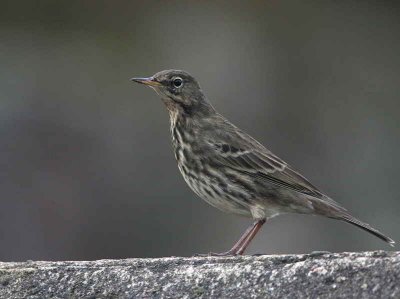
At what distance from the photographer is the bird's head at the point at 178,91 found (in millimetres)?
8117

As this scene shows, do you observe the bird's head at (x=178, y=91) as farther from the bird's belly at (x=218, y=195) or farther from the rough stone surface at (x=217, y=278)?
the rough stone surface at (x=217, y=278)

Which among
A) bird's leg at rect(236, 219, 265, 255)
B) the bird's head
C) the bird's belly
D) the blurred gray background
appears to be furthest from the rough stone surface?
the blurred gray background

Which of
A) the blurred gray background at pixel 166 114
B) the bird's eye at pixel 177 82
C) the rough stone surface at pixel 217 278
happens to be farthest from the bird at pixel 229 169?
the blurred gray background at pixel 166 114

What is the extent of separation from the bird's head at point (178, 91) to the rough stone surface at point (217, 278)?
324 centimetres

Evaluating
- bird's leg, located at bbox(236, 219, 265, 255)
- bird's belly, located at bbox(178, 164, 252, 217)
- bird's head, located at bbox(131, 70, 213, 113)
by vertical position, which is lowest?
bird's leg, located at bbox(236, 219, 265, 255)

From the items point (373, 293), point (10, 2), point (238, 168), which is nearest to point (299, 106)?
point (10, 2)

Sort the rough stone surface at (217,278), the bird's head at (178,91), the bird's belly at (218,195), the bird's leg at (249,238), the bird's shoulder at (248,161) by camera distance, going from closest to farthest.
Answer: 1. the rough stone surface at (217,278)
2. the bird's leg at (249,238)
3. the bird's belly at (218,195)
4. the bird's shoulder at (248,161)
5. the bird's head at (178,91)

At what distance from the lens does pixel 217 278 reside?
4395 mm

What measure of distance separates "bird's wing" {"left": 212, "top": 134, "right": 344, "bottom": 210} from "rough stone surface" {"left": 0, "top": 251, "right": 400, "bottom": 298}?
9.53ft

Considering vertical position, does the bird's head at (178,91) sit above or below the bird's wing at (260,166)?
above

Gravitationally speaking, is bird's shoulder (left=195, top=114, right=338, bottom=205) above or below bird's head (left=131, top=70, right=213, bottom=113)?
below

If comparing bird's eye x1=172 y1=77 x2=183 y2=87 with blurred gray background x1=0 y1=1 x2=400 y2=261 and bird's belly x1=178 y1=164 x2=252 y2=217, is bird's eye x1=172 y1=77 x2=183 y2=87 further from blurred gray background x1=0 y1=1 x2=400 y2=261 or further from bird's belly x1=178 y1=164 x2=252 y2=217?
blurred gray background x1=0 y1=1 x2=400 y2=261

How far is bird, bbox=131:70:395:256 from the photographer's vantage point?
25.2 ft

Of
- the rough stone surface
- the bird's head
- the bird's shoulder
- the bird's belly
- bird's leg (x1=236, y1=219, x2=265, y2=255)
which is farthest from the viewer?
the bird's head
